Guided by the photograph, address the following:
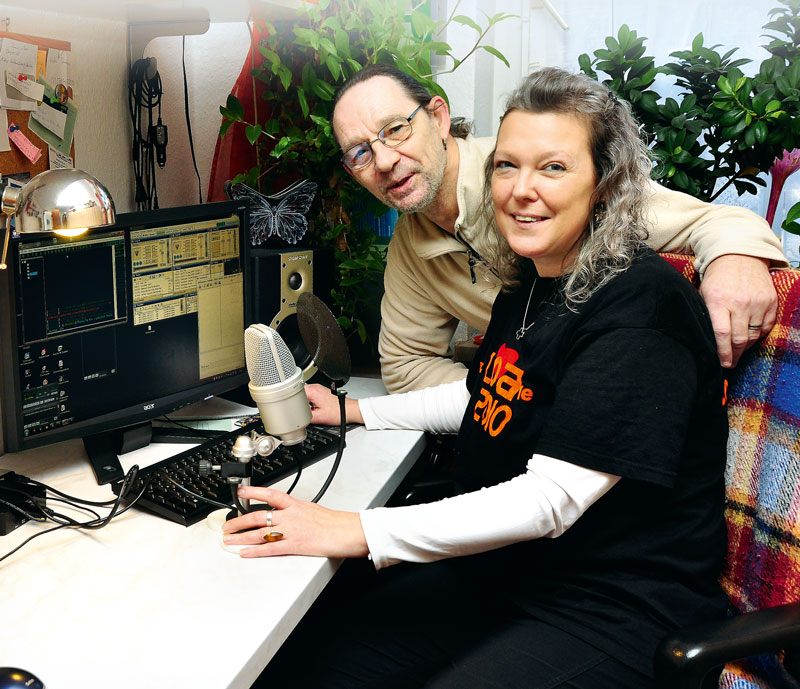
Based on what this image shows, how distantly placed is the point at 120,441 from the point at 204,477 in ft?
0.76

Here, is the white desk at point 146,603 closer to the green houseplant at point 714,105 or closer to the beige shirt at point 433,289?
the beige shirt at point 433,289

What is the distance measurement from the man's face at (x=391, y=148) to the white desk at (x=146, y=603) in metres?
0.72

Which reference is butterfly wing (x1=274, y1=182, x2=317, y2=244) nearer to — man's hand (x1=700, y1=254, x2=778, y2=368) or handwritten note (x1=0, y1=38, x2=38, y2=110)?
handwritten note (x1=0, y1=38, x2=38, y2=110)

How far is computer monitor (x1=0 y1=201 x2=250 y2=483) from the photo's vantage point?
3.68 ft

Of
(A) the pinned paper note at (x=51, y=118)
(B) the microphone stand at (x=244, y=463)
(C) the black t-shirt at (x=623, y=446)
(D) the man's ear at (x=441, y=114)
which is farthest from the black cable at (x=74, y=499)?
(D) the man's ear at (x=441, y=114)

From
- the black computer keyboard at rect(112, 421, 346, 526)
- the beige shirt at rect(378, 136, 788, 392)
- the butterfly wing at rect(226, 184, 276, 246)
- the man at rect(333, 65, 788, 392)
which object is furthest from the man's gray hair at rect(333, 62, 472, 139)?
the black computer keyboard at rect(112, 421, 346, 526)

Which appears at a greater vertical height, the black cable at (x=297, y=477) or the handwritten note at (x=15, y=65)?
the handwritten note at (x=15, y=65)

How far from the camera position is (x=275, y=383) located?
1.02m

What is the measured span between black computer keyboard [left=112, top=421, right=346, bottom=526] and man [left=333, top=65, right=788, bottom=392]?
0.40 meters

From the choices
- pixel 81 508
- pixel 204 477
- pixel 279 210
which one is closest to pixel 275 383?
pixel 204 477

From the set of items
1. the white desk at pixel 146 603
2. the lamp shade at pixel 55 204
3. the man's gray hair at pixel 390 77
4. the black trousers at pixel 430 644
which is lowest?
the black trousers at pixel 430 644

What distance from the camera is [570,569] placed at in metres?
Answer: 1.12

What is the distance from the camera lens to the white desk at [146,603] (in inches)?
30.6

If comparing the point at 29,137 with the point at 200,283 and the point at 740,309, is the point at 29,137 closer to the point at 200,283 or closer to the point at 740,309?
the point at 200,283
